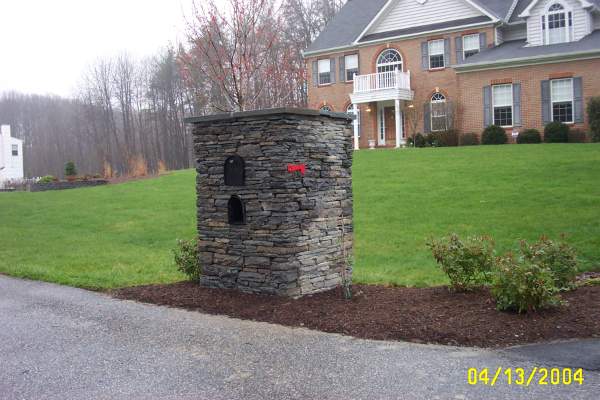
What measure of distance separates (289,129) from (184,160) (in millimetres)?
45365

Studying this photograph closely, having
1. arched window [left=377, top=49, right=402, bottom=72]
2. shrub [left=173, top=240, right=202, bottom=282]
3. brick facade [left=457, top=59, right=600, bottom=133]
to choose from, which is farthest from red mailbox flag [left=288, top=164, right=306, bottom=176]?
arched window [left=377, top=49, right=402, bottom=72]

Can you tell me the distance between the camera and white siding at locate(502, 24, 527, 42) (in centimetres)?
2714

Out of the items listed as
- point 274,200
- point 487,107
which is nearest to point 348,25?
point 487,107

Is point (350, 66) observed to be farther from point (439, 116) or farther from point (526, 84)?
point (526, 84)

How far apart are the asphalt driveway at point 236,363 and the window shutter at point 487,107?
2173 cm

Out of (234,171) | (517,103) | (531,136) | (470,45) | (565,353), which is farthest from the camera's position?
(470,45)

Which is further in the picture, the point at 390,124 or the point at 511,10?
the point at 390,124

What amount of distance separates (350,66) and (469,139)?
930 centimetres

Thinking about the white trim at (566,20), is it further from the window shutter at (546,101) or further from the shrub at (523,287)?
the shrub at (523,287)

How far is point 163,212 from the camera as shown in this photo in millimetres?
16625

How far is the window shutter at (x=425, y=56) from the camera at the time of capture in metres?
28.7

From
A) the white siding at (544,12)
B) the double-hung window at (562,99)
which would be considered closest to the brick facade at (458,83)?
the double-hung window at (562,99)

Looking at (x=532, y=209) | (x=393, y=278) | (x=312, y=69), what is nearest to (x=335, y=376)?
(x=393, y=278)

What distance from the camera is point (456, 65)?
25656 mm
